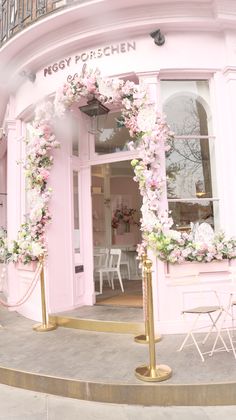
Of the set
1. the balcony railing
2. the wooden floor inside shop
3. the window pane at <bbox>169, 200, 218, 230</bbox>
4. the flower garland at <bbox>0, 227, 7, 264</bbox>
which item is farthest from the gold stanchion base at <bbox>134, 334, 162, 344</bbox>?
the balcony railing

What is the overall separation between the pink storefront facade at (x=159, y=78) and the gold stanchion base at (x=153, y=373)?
1.11 meters

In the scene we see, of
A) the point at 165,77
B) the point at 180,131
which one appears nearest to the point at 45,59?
the point at 165,77

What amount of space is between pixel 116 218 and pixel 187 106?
17.7 feet

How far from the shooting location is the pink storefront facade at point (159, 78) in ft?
16.9

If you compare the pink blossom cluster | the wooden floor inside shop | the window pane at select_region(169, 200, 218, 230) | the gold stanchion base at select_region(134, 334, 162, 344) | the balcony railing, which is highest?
the balcony railing

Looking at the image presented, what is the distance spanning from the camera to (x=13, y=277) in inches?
268

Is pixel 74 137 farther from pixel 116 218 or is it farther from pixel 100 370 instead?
pixel 116 218

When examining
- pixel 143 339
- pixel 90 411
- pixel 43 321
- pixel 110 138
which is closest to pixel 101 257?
pixel 110 138

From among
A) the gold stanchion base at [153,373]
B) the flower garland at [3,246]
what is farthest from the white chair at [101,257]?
the gold stanchion base at [153,373]

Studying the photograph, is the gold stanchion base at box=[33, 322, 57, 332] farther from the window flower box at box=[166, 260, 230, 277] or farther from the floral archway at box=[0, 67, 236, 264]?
the window flower box at box=[166, 260, 230, 277]

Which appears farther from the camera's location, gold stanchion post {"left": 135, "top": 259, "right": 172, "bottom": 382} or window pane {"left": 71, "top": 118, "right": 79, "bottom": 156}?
window pane {"left": 71, "top": 118, "right": 79, "bottom": 156}

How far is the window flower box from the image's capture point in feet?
16.5

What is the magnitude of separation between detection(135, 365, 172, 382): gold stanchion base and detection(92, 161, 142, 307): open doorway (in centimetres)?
498

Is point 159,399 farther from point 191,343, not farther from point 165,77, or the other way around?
point 165,77
